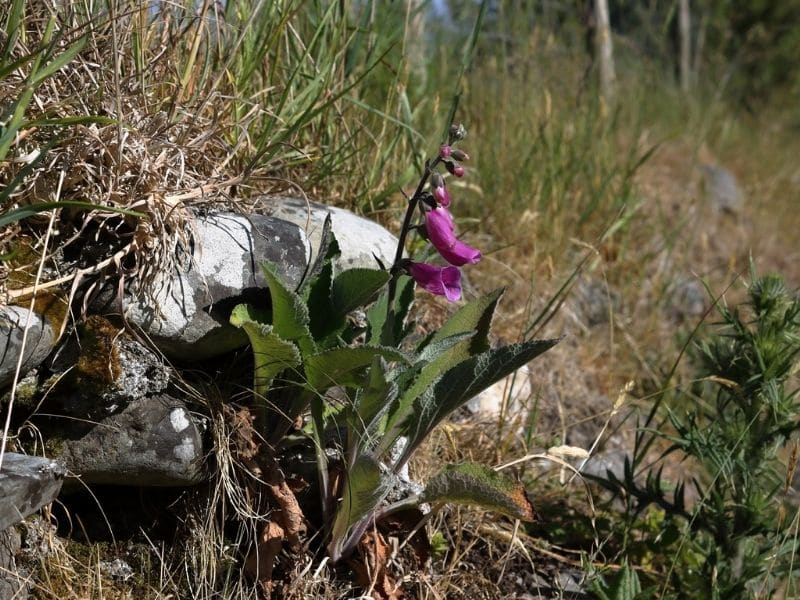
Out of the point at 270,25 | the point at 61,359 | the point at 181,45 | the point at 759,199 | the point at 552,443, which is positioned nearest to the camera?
the point at 61,359

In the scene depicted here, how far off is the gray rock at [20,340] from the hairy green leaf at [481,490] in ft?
2.84

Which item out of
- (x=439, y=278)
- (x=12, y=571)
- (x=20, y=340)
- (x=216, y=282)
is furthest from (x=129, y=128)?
(x=12, y=571)

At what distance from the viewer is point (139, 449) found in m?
1.78

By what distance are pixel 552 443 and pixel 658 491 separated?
0.50 meters

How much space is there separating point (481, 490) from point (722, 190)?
179 inches

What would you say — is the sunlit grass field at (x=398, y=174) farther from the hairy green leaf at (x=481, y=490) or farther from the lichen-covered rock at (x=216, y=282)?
the hairy green leaf at (x=481, y=490)

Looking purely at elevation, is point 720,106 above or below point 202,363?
above

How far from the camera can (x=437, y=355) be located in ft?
5.99

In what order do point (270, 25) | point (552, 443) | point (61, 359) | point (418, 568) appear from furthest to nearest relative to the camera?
point (552, 443) < point (270, 25) < point (418, 568) < point (61, 359)

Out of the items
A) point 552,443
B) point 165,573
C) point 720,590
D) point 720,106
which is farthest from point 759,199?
point 165,573

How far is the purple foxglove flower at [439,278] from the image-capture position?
69.3 inches

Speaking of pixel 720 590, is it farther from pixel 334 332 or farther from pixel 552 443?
pixel 334 332

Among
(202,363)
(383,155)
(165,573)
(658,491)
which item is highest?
(383,155)

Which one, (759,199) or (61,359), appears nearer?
(61,359)
